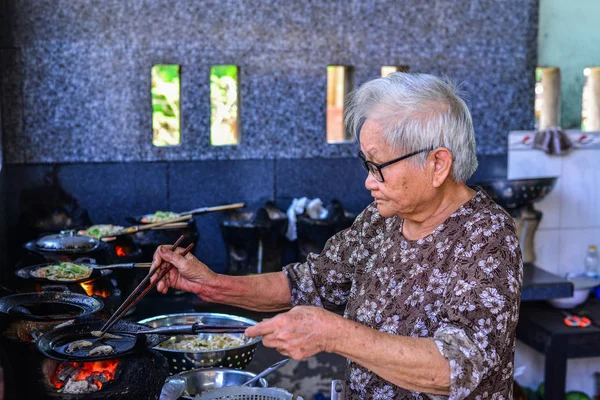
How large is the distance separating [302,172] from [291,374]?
6.14 feet

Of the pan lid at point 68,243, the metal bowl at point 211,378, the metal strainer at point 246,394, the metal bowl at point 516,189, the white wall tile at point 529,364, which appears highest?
the metal bowl at point 516,189

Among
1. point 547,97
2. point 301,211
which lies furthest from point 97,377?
point 547,97

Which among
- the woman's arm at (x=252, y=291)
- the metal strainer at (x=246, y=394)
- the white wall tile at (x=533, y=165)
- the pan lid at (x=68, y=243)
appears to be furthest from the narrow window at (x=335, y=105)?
the metal strainer at (x=246, y=394)

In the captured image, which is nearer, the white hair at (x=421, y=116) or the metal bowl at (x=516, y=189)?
the white hair at (x=421, y=116)

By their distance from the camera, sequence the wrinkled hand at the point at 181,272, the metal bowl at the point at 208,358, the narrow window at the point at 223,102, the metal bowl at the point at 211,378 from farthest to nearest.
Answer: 1. the narrow window at the point at 223,102
2. the metal bowl at the point at 208,358
3. the metal bowl at the point at 211,378
4. the wrinkled hand at the point at 181,272

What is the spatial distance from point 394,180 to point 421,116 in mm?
223

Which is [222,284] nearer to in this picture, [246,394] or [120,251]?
[246,394]

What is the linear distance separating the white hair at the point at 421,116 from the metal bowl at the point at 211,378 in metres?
1.17

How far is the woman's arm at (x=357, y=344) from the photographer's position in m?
2.26

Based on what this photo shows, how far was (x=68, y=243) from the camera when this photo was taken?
15.0 ft

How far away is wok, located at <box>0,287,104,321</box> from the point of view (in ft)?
Answer: 10.4

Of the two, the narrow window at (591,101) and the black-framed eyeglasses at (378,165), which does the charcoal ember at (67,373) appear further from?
the narrow window at (591,101)

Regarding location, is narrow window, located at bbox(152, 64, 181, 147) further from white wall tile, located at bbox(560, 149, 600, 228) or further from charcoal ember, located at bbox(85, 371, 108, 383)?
charcoal ember, located at bbox(85, 371, 108, 383)

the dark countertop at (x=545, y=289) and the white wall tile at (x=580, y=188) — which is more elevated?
the white wall tile at (x=580, y=188)
